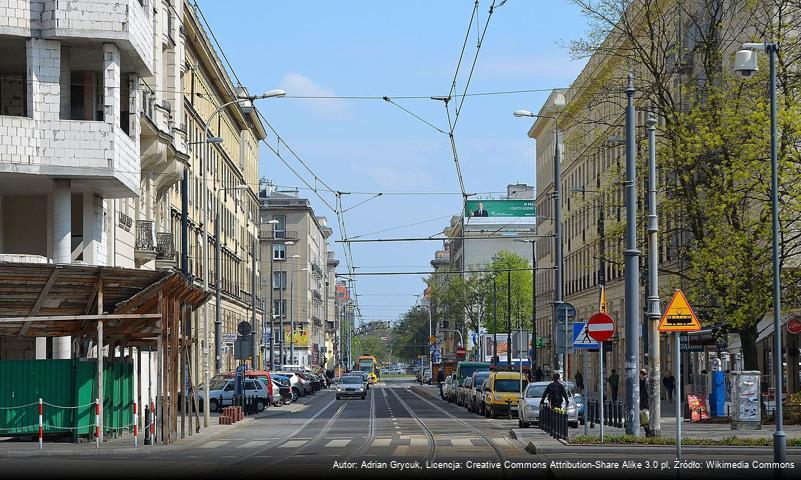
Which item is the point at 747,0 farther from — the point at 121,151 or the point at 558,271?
the point at 121,151

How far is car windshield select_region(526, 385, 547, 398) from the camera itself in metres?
42.1

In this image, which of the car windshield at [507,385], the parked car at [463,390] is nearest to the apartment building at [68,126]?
the car windshield at [507,385]

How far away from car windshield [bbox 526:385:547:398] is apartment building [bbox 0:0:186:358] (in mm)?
13378

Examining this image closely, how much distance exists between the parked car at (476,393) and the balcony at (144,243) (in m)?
14.9

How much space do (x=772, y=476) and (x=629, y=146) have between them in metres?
13.1

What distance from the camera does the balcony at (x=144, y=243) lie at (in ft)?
157

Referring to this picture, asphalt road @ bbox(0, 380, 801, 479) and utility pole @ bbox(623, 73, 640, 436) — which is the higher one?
utility pole @ bbox(623, 73, 640, 436)

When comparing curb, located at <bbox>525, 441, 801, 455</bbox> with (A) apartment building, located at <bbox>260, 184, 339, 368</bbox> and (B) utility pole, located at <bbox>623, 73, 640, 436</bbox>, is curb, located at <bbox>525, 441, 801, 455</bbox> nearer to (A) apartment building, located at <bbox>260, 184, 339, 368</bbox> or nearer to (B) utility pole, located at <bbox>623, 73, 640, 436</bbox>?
(B) utility pole, located at <bbox>623, 73, 640, 436</bbox>

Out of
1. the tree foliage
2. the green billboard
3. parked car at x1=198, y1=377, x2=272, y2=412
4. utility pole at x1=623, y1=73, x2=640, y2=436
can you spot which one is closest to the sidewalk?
utility pole at x1=623, y1=73, x2=640, y2=436

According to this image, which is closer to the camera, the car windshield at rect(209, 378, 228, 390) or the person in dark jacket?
the person in dark jacket

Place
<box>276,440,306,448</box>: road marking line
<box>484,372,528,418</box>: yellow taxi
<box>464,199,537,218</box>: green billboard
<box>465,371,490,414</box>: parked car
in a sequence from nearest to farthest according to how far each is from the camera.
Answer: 1. <box>276,440,306,448</box>: road marking line
2. <box>484,372,528,418</box>: yellow taxi
3. <box>465,371,490,414</box>: parked car
4. <box>464,199,537,218</box>: green billboard

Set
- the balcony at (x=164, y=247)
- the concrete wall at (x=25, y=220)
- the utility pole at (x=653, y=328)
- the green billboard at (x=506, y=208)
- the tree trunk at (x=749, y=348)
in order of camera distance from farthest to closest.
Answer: the green billboard at (x=506, y=208) < the balcony at (x=164, y=247) < the tree trunk at (x=749, y=348) < the concrete wall at (x=25, y=220) < the utility pole at (x=653, y=328)

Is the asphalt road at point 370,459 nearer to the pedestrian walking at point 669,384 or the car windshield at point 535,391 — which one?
the car windshield at point 535,391

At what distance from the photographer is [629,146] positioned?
32938 millimetres
